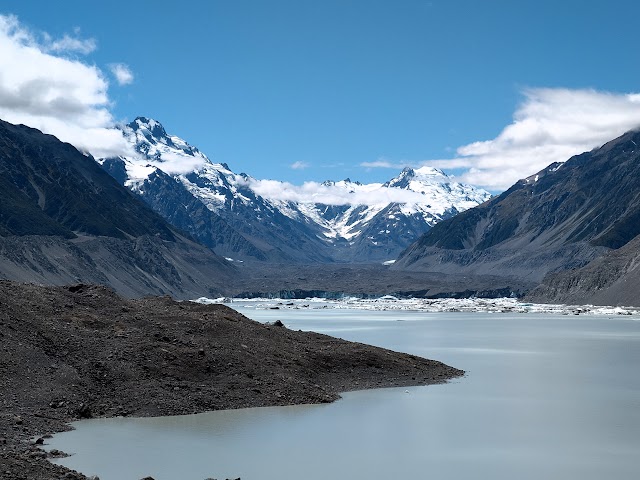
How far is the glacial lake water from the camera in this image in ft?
96.8

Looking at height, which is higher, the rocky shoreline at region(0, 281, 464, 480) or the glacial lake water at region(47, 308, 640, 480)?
the rocky shoreline at region(0, 281, 464, 480)

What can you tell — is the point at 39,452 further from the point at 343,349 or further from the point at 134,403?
the point at 343,349

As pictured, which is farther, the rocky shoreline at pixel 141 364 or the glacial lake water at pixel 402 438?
the rocky shoreline at pixel 141 364

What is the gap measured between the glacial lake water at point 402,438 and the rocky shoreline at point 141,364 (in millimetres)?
1356

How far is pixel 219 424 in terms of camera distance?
37188mm

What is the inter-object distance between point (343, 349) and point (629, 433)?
2056 cm

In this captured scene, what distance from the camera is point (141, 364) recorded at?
41062 millimetres

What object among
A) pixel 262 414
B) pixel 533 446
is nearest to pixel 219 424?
pixel 262 414

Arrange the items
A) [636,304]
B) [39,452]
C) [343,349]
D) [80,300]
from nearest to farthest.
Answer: [39,452] → [80,300] → [343,349] → [636,304]

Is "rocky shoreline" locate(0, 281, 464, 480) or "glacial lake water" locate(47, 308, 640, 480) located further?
"rocky shoreline" locate(0, 281, 464, 480)

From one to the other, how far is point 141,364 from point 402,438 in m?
13.2

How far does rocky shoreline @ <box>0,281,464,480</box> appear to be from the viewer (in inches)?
1448

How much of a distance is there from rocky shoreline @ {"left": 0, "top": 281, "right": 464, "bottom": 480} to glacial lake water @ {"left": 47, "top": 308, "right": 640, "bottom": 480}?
136cm

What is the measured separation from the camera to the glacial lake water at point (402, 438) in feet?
96.8
